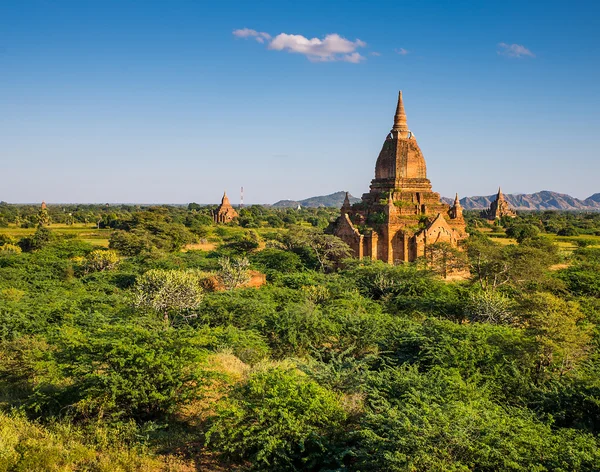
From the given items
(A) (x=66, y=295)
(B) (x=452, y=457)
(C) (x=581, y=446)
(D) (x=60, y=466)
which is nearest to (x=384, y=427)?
(B) (x=452, y=457)

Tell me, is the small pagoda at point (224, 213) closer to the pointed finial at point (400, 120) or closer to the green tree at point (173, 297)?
the pointed finial at point (400, 120)

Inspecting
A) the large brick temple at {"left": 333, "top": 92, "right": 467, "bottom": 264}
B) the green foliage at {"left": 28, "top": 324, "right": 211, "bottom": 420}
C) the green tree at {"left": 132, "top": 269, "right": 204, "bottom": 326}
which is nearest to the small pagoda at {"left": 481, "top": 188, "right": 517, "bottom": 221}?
the large brick temple at {"left": 333, "top": 92, "right": 467, "bottom": 264}

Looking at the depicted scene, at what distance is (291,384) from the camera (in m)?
11.7

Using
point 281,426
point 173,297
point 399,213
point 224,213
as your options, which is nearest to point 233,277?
point 173,297

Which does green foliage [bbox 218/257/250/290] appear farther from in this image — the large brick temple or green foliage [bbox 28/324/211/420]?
green foliage [bbox 28/324/211/420]

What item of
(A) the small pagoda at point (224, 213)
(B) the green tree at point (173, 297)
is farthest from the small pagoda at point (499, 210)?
(B) the green tree at point (173, 297)

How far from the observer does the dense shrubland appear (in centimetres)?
1002

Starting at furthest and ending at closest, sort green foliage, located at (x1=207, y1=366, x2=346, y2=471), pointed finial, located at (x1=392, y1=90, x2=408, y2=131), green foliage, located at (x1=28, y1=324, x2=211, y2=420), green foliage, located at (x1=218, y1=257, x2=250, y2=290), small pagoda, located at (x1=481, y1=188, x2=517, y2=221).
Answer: small pagoda, located at (x1=481, y1=188, x2=517, y2=221), pointed finial, located at (x1=392, y1=90, x2=408, y2=131), green foliage, located at (x1=218, y1=257, x2=250, y2=290), green foliage, located at (x1=28, y1=324, x2=211, y2=420), green foliage, located at (x1=207, y1=366, x2=346, y2=471)

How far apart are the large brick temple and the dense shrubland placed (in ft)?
37.0

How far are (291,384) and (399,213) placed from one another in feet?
86.3

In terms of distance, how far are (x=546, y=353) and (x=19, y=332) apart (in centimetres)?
1707

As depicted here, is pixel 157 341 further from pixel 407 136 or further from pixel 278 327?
pixel 407 136

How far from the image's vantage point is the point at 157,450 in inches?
449

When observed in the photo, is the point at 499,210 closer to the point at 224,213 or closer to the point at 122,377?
the point at 224,213
